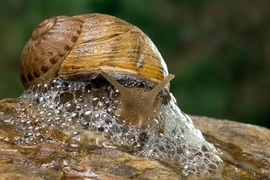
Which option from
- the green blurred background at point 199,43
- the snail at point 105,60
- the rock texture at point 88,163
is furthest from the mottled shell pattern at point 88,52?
the green blurred background at point 199,43

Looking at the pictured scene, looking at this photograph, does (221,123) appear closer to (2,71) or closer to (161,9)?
(161,9)

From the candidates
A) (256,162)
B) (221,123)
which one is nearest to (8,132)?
(256,162)

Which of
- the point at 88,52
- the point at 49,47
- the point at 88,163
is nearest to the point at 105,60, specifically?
the point at 88,52

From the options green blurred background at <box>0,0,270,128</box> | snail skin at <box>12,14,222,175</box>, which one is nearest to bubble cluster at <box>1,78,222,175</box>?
snail skin at <box>12,14,222,175</box>

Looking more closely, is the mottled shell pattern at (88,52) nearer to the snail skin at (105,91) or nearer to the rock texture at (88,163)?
the snail skin at (105,91)

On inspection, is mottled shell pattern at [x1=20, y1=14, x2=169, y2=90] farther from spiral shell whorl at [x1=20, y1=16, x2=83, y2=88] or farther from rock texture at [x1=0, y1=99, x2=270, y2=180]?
rock texture at [x1=0, y1=99, x2=270, y2=180]
